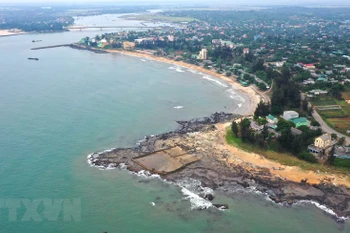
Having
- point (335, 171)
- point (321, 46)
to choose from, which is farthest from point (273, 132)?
point (321, 46)

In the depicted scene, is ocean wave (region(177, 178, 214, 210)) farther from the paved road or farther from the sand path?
→ the paved road

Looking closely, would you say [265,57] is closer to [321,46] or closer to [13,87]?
[321,46]

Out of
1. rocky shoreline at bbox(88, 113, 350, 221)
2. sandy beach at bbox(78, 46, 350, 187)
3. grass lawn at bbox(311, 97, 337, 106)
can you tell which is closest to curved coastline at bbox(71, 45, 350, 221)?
rocky shoreline at bbox(88, 113, 350, 221)

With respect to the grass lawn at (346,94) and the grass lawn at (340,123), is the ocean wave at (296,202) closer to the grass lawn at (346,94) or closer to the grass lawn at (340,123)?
the grass lawn at (340,123)

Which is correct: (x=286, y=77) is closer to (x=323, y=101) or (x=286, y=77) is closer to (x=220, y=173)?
(x=323, y=101)

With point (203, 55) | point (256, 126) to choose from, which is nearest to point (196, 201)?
point (256, 126)

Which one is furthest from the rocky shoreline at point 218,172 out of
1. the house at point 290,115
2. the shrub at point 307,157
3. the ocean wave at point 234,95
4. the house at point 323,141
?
the ocean wave at point 234,95
